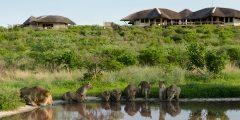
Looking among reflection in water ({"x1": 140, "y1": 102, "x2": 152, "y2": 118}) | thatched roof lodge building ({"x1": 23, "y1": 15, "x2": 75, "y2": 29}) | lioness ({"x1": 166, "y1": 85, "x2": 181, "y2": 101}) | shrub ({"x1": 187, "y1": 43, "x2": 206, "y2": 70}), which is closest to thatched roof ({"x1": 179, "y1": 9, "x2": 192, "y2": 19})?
thatched roof lodge building ({"x1": 23, "y1": 15, "x2": 75, "y2": 29})

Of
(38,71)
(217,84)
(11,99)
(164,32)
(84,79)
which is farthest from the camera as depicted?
(164,32)

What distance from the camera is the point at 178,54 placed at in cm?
3369

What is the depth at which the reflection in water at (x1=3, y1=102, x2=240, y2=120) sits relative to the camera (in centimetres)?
1738

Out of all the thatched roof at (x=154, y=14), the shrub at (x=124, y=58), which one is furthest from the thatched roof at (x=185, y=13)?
the shrub at (x=124, y=58)

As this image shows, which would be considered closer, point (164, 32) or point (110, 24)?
point (164, 32)

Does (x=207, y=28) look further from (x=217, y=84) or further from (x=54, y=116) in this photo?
(x=54, y=116)

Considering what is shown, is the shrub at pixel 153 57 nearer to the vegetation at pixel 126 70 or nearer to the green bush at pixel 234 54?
the vegetation at pixel 126 70

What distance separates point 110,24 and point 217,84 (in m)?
54.1

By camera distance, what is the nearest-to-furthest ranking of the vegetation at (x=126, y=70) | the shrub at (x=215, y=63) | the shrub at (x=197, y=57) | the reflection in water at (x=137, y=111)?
the reflection in water at (x=137, y=111) < the vegetation at (x=126, y=70) < the shrub at (x=215, y=63) < the shrub at (x=197, y=57)

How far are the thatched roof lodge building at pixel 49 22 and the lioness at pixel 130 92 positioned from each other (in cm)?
5892

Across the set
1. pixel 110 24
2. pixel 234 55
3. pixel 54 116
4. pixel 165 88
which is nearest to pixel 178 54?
pixel 234 55

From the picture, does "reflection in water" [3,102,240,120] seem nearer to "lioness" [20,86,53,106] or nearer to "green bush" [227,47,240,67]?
"lioness" [20,86,53,106]

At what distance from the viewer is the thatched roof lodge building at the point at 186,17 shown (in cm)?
7362

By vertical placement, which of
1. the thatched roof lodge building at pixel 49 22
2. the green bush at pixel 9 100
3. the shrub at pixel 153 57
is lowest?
the green bush at pixel 9 100
